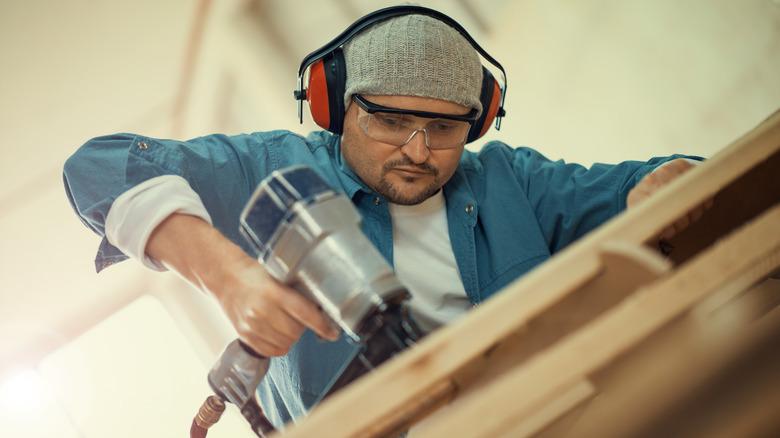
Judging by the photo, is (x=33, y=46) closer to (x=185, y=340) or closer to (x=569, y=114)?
(x=185, y=340)

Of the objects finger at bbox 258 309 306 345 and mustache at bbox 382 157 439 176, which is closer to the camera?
finger at bbox 258 309 306 345

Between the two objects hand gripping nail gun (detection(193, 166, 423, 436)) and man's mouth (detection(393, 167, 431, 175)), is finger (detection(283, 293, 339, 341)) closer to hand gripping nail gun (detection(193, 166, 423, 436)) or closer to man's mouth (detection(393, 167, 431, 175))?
hand gripping nail gun (detection(193, 166, 423, 436))

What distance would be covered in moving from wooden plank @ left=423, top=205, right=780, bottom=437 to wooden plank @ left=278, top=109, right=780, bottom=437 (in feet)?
0.10

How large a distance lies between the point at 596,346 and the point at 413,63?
824 mm

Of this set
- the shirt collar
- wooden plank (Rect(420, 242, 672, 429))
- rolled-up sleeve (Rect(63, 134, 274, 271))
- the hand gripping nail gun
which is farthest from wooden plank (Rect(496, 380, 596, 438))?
the shirt collar

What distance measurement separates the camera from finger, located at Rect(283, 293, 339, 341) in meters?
0.73

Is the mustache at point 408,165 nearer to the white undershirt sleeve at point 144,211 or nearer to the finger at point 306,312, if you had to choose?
the white undershirt sleeve at point 144,211

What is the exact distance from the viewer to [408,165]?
3.86ft

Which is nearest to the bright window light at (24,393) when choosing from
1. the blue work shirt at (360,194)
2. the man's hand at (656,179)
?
the blue work shirt at (360,194)

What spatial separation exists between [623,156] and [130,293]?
5.30 feet

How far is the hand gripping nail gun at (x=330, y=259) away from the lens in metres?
0.68

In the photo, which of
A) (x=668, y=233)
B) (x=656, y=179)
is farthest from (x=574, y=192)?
(x=668, y=233)

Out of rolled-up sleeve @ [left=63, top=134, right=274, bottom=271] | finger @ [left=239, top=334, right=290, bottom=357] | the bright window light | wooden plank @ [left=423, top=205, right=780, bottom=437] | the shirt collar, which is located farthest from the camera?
the bright window light

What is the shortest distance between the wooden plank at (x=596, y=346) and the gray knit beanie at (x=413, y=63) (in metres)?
0.78
